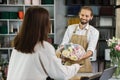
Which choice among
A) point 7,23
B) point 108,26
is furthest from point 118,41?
point 7,23

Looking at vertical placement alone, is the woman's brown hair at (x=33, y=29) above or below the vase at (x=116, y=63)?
above

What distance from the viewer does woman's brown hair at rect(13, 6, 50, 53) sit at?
6.40 ft

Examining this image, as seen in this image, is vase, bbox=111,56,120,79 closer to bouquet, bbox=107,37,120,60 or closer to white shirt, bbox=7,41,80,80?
bouquet, bbox=107,37,120,60

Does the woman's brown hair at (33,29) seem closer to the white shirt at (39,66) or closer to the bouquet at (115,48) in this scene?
the white shirt at (39,66)

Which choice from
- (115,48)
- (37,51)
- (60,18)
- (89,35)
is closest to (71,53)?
(115,48)

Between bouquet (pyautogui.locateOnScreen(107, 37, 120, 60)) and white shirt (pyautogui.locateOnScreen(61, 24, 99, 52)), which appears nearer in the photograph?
bouquet (pyautogui.locateOnScreen(107, 37, 120, 60))

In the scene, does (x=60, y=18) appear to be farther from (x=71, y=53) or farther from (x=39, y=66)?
(x=39, y=66)

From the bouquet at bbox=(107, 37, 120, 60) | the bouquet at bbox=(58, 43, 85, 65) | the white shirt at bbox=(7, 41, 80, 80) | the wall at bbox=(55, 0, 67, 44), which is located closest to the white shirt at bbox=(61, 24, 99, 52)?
the bouquet at bbox=(107, 37, 120, 60)

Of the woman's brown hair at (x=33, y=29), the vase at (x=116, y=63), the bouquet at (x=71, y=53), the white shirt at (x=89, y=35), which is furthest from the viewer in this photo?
the white shirt at (x=89, y=35)

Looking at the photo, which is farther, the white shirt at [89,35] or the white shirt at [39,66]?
the white shirt at [89,35]

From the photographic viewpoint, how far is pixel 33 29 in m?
1.95

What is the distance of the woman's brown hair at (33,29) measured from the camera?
1.95 meters

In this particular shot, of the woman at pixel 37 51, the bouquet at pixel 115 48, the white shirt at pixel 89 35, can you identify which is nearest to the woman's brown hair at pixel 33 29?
the woman at pixel 37 51

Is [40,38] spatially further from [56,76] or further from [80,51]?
[80,51]
